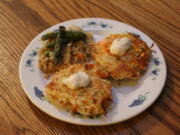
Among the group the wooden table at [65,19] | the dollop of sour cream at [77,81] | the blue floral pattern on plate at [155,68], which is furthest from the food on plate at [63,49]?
the blue floral pattern on plate at [155,68]

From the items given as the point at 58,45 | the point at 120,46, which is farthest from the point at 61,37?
the point at 120,46

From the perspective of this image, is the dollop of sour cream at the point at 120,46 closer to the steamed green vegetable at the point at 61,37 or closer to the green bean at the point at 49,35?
the steamed green vegetable at the point at 61,37

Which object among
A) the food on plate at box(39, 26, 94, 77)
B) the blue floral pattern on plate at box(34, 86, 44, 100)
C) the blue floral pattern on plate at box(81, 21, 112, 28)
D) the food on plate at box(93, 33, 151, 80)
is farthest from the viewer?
the blue floral pattern on plate at box(81, 21, 112, 28)

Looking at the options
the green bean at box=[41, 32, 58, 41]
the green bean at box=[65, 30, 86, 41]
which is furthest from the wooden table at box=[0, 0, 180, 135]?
→ the green bean at box=[65, 30, 86, 41]

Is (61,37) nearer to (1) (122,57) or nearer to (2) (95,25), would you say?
(2) (95,25)

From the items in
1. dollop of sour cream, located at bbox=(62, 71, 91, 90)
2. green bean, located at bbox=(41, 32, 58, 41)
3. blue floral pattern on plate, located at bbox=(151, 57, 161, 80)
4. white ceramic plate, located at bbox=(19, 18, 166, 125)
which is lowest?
blue floral pattern on plate, located at bbox=(151, 57, 161, 80)

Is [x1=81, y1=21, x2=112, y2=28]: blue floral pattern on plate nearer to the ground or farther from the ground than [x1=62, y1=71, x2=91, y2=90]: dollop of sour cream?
nearer to the ground

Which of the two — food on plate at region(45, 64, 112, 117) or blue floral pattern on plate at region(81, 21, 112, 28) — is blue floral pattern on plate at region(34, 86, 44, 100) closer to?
food on plate at region(45, 64, 112, 117)

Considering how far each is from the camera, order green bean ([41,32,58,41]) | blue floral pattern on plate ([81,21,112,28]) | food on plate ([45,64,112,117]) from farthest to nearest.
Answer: blue floral pattern on plate ([81,21,112,28])
green bean ([41,32,58,41])
food on plate ([45,64,112,117])
